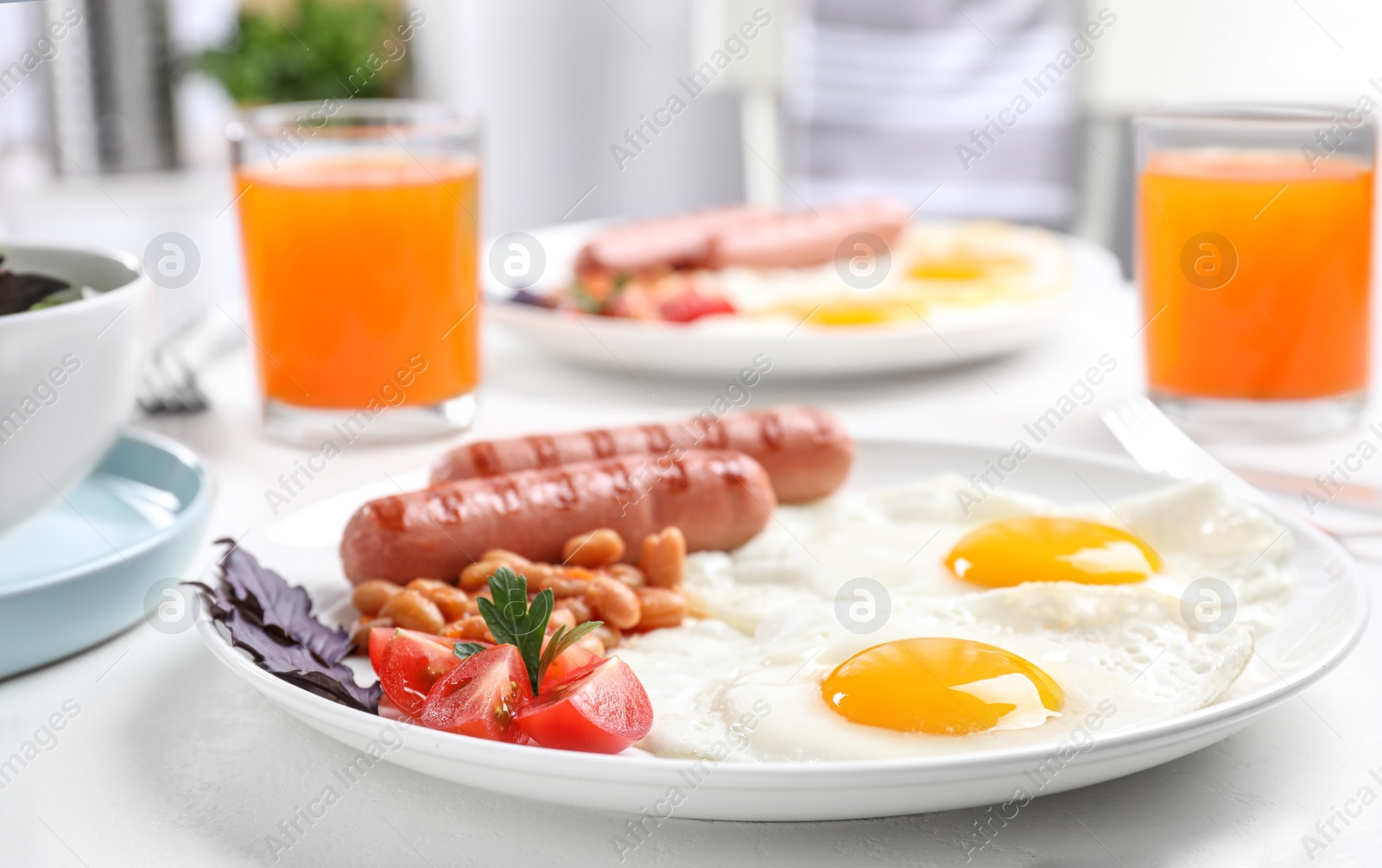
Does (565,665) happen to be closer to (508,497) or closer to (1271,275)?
(508,497)

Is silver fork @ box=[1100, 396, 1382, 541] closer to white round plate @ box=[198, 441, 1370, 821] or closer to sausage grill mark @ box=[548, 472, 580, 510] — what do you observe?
white round plate @ box=[198, 441, 1370, 821]

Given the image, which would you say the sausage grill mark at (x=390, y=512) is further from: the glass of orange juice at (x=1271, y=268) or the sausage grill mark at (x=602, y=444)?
the glass of orange juice at (x=1271, y=268)

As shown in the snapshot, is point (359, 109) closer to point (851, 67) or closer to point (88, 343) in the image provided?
point (88, 343)

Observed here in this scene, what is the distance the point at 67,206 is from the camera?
588cm

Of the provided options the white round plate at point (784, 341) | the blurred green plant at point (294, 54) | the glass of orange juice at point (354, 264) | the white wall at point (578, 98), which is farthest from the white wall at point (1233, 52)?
the glass of orange juice at point (354, 264)

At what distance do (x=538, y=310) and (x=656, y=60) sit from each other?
4.48m

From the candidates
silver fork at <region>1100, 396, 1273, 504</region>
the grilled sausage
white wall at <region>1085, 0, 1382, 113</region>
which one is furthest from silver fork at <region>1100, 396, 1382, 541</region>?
white wall at <region>1085, 0, 1382, 113</region>

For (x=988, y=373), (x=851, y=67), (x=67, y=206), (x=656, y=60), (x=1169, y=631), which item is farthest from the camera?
(x=656, y=60)

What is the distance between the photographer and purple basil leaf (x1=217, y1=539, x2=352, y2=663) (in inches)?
45.1

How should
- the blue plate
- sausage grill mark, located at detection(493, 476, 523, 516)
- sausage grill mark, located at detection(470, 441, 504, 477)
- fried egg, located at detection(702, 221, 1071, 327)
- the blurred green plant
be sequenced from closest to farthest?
the blue plate < sausage grill mark, located at detection(493, 476, 523, 516) < sausage grill mark, located at detection(470, 441, 504, 477) < fried egg, located at detection(702, 221, 1071, 327) < the blurred green plant

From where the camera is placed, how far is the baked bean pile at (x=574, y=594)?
1.21 meters

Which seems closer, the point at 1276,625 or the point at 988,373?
the point at 1276,625

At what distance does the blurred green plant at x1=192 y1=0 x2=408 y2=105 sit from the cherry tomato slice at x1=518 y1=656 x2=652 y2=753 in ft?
16.7

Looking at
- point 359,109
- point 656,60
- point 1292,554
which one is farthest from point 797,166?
point 1292,554
